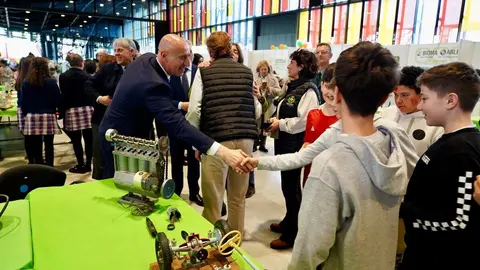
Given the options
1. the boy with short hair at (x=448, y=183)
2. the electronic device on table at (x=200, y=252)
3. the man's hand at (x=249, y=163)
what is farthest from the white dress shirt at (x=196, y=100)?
the boy with short hair at (x=448, y=183)

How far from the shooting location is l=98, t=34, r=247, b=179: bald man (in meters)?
1.70

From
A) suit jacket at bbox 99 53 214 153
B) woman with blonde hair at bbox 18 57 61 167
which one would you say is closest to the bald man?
suit jacket at bbox 99 53 214 153

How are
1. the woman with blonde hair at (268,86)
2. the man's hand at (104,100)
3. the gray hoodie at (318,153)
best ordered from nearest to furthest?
the gray hoodie at (318,153), the man's hand at (104,100), the woman with blonde hair at (268,86)

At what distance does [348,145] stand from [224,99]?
4.10ft

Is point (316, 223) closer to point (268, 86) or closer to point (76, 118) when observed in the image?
point (76, 118)

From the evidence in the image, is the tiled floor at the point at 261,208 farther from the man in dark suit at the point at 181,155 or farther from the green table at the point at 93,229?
the green table at the point at 93,229

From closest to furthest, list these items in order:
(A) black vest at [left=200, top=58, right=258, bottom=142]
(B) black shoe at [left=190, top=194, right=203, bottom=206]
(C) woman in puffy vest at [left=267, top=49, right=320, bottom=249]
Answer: (A) black vest at [left=200, top=58, right=258, bottom=142] < (C) woman in puffy vest at [left=267, top=49, right=320, bottom=249] < (B) black shoe at [left=190, top=194, right=203, bottom=206]

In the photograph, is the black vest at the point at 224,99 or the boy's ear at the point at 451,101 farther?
the black vest at the point at 224,99

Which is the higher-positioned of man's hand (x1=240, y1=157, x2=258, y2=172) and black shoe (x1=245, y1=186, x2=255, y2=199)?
man's hand (x1=240, y1=157, x2=258, y2=172)

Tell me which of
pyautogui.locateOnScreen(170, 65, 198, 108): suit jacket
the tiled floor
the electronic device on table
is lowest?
the tiled floor

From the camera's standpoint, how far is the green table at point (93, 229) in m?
1.07

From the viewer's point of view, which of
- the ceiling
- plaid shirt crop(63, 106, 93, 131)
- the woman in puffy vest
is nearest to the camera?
the woman in puffy vest

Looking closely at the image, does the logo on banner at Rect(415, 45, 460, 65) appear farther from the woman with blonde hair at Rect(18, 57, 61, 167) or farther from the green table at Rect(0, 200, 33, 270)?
the green table at Rect(0, 200, 33, 270)

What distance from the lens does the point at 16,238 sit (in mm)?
1170
